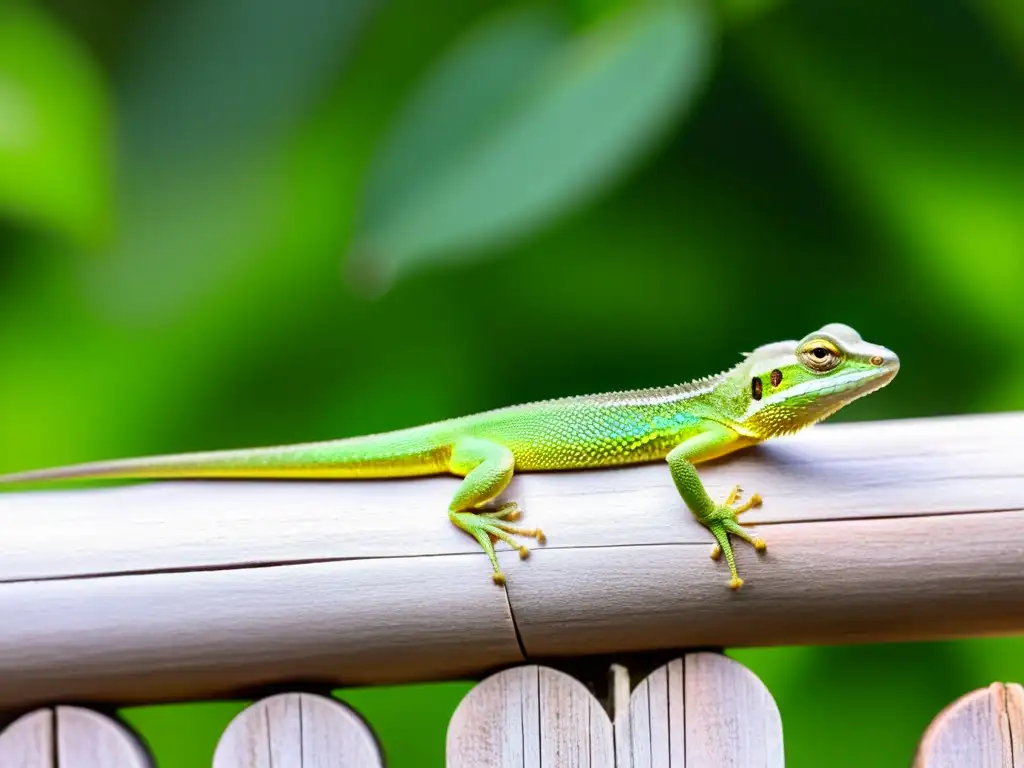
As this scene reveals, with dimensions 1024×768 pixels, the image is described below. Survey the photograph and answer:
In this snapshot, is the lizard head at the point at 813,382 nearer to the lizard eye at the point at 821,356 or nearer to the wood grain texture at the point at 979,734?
the lizard eye at the point at 821,356

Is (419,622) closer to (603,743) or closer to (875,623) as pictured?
(603,743)

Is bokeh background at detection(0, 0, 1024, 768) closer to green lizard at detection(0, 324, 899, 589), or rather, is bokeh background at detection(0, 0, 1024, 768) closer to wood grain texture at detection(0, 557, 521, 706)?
green lizard at detection(0, 324, 899, 589)

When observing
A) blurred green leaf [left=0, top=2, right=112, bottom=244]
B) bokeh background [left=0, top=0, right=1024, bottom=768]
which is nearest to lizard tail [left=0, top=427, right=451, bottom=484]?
bokeh background [left=0, top=0, right=1024, bottom=768]

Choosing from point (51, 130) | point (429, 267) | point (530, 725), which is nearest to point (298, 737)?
point (530, 725)

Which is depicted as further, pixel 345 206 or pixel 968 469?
pixel 345 206

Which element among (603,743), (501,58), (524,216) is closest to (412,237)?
(524,216)

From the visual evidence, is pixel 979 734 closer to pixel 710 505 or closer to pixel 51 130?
pixel 710 505
